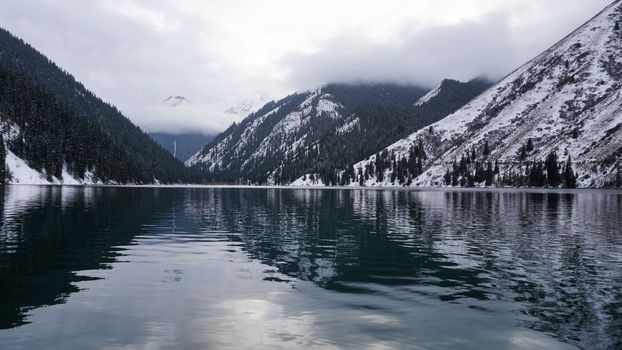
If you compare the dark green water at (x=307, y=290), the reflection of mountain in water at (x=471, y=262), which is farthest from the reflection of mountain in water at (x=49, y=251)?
the reflection of mountain in water at (x=471, y=262)

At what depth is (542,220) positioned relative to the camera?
67125 mm

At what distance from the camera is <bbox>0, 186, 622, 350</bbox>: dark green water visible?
60.4 feet

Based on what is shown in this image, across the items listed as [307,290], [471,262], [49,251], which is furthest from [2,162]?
[471,262]

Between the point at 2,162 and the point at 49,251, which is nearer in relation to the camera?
the point at 49,251

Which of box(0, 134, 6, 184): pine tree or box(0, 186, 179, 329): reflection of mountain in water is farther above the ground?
box(0, 134, 6, 184): pine tree

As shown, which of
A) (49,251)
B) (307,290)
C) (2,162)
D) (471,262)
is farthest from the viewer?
(2,162)

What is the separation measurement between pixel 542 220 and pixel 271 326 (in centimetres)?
5801

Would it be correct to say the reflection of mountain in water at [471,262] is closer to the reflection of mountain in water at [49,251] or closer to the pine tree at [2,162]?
the reflection of mountain in water at [49,251]

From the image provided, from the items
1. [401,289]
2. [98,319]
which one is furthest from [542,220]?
[98,319]

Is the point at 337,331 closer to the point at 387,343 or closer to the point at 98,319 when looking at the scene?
the point at 387,343

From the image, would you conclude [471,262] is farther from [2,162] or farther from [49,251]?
[2,162]

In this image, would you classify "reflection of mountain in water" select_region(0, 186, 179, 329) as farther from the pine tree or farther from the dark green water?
the pine tree

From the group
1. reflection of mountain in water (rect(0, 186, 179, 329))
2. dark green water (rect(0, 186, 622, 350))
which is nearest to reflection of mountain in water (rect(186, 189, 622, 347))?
dark green water (rect(0, 186, 622, 350))

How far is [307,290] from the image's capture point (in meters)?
26.0
